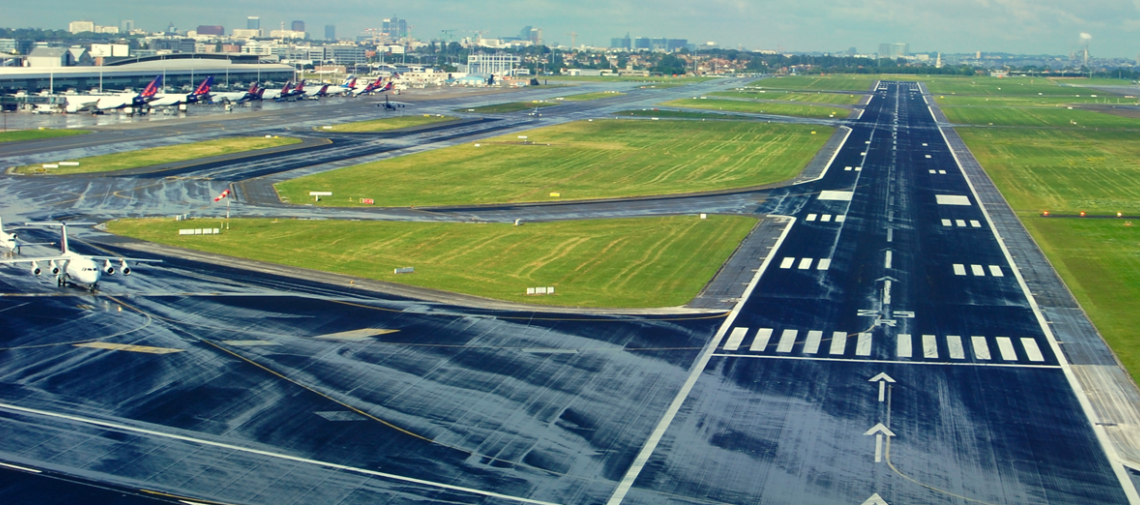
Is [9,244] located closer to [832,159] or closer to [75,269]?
[75,269]

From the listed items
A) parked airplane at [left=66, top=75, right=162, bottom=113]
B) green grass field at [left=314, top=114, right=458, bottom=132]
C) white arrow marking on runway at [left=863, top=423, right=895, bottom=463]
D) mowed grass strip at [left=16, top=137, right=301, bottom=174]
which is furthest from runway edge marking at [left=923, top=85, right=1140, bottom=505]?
parked airplane at [left=66, top=75, right=162, bottom=113]

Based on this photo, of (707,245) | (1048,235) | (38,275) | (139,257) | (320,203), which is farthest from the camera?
(320,203)

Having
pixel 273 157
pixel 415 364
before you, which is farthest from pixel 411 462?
pixel 273 157

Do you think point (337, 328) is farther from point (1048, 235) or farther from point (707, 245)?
point (1048, 235)

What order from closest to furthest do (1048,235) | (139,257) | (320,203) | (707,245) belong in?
(139,257) < (707,245) < (1048,235) < (320,203)

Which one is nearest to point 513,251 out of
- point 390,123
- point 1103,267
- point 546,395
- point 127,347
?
point 546,395

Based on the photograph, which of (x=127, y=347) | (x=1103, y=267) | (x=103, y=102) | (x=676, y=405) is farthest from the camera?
(x=103, y=102)

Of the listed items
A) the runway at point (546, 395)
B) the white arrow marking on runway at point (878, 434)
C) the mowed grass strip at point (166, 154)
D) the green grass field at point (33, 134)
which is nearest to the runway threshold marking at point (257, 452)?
the runway at point (546, 395)
